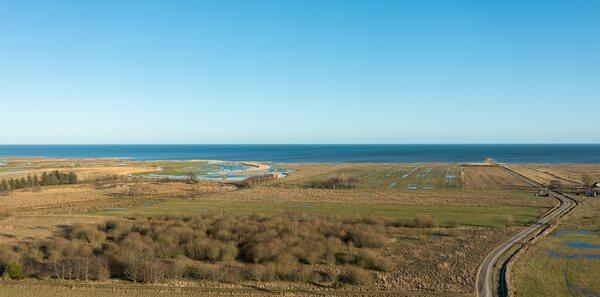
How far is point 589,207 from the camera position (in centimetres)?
5388

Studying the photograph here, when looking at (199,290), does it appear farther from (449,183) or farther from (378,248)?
(449,183)

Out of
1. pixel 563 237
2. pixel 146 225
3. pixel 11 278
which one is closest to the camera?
pixel 11 278

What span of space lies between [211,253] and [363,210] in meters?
25.8

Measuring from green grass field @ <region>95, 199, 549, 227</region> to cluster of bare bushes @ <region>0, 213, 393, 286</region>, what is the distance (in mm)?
10054

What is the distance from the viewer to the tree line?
253 ft

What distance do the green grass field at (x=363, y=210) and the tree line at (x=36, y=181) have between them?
1248 inches

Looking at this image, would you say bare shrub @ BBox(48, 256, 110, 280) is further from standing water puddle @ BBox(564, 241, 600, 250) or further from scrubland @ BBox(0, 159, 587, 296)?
standing water puddle @ BBox(564, 241, 600, 250)

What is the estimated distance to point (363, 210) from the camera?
5381 cm

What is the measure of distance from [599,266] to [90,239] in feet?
119

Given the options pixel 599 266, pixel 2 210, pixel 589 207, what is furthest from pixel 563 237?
pixel 2 210

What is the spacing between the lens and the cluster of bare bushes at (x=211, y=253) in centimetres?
2777

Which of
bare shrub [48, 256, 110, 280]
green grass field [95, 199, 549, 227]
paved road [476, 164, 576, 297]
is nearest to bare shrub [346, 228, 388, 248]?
paved road [476, 164, 576, 297]

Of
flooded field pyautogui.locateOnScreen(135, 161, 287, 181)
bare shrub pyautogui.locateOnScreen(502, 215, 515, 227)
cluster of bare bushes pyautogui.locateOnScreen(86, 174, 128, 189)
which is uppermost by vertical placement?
bare shrub pyautogui.locateOnScreen(502, 215, 515, 227)

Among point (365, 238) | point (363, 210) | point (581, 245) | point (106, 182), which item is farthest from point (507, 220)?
point (106, 182)
